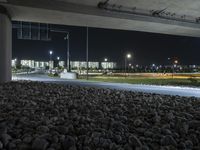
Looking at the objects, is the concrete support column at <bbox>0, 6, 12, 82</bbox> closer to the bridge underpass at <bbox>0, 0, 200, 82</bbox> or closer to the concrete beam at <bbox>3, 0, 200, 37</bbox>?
the bridge underpass at <bbox>0, 0, 200, 82</bbox>

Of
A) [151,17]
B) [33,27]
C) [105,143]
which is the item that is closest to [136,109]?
[105,143]

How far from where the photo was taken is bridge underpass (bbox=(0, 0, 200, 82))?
2327cm

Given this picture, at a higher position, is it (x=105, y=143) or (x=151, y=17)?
(x=151, y=17)

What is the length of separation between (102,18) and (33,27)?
15660 millimetres

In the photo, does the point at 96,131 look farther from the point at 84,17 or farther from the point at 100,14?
the point at 84,17

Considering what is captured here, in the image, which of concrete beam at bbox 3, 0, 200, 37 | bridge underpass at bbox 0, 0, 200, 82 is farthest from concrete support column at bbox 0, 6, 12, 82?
concrete beam at bbox 3, 0, 200, 37

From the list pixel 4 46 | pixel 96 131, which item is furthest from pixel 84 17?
pixel 96 131

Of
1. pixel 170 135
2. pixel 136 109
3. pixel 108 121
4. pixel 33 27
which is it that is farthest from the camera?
pixel 33 27

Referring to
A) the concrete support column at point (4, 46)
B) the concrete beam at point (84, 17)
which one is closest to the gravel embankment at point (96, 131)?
the concrete support column at point (4, 46)

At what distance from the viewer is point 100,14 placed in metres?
25.5

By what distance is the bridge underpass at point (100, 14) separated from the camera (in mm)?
23266

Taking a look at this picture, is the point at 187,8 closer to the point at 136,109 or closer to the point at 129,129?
the point at 136,109

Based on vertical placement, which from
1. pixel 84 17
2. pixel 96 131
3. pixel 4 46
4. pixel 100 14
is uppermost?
pixel 100 14

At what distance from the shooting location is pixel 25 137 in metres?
6.74
